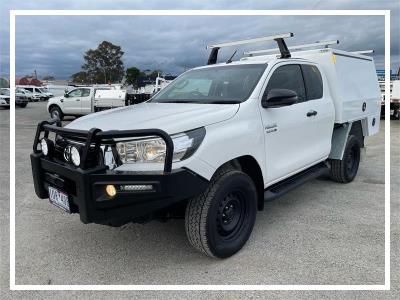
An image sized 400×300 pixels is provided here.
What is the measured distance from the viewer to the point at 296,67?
186 inches

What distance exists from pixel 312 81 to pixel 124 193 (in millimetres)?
3225

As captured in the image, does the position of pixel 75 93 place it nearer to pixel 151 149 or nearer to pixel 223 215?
pixel 223 215

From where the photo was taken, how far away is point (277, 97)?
12.2 feet

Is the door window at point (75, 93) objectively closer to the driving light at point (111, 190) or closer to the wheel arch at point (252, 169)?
the wheel arch at point (252, 169)

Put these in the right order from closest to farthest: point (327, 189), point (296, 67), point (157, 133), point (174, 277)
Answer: point (157, 133)
point (174, 277)
point (296, 67)
point (327, 189)

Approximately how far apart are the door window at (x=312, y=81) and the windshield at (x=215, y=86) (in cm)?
96

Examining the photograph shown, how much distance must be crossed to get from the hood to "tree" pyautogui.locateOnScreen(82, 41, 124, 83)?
26824 millimetres

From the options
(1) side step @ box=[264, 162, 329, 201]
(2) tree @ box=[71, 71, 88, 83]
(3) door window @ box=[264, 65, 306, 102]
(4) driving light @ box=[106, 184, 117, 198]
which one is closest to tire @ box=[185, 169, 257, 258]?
(1) side step @ box=[264, 162, 329, 201]

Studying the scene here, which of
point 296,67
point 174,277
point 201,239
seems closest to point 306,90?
point 296,67

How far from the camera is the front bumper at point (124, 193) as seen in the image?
2.77 meters

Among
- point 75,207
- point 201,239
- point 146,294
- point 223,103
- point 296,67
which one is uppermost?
point 296,67

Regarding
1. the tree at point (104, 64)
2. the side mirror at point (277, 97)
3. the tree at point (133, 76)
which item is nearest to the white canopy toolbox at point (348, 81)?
the side mirror at point (277, 97)

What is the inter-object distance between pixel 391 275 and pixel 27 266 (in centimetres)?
316

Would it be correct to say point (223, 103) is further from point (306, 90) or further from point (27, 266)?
point (27, 266)
